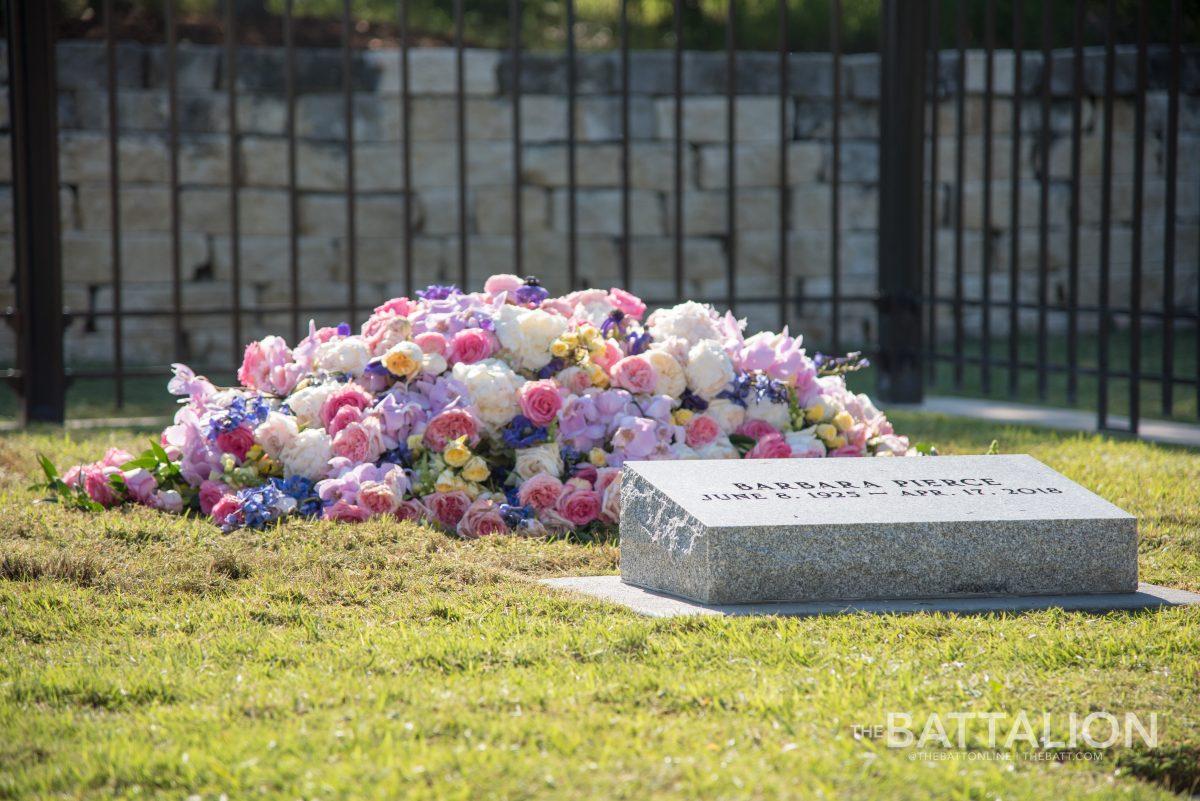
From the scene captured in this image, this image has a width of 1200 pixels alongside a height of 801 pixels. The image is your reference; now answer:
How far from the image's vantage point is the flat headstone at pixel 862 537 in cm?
337

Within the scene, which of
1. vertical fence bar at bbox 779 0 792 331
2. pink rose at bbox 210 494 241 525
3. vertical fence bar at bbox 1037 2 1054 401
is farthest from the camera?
vertical fence bar at bbox 779 0 792 331

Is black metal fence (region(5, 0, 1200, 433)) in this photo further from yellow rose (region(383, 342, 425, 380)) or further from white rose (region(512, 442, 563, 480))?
white rose (region(512, 442, 563, 480))

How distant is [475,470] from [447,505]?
0.13 m

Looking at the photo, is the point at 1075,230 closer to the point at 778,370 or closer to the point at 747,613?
the point at 778,370

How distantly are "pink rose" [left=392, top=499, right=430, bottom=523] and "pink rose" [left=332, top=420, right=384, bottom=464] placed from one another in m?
0.19

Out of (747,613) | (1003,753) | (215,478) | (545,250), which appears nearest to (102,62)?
(545,250)

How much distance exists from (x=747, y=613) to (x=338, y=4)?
8.87 metres

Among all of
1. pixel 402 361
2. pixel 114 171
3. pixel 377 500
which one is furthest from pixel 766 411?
pixel 114 171

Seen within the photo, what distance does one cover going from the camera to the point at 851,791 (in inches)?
90.3

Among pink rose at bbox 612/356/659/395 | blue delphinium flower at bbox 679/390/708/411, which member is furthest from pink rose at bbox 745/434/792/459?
pink rose at bbox 612/356/659/395

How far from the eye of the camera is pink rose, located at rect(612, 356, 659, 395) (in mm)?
4484

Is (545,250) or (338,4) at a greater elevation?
(338,4)

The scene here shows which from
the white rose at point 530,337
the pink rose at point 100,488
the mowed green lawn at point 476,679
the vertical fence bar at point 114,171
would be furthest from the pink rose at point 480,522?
the vertical fence bar at point 114,171

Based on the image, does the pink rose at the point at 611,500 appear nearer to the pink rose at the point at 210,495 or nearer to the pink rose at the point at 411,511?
the pink rose at the point at 411,511
